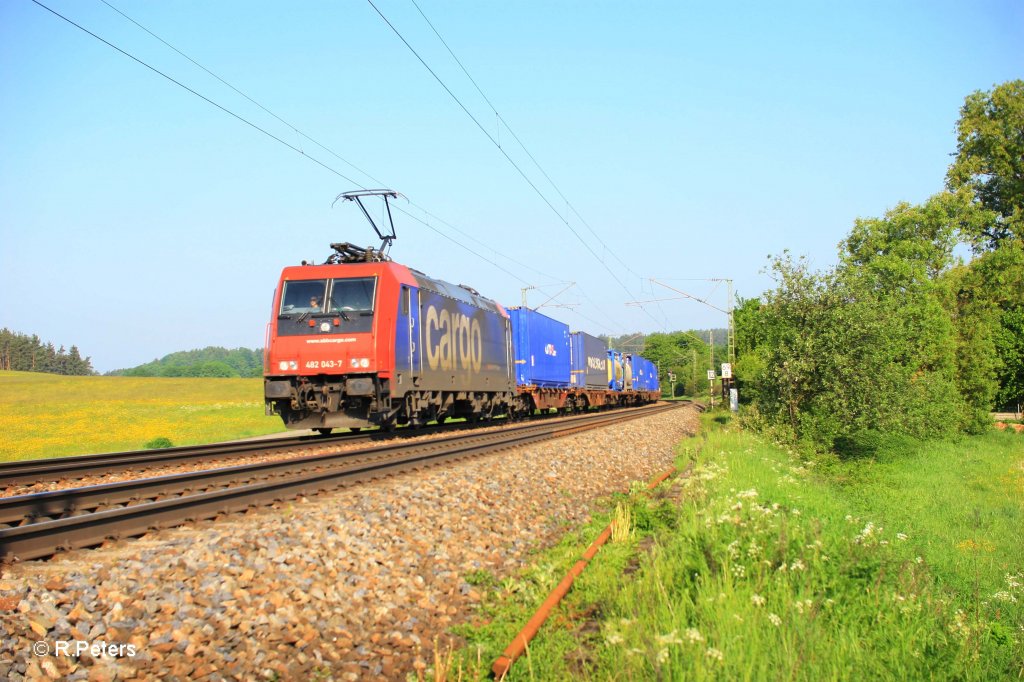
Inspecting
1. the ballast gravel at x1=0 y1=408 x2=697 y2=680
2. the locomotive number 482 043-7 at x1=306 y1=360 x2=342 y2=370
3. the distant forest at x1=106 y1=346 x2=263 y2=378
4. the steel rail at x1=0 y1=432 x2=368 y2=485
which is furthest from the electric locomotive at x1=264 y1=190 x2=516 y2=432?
the distant forest at x1=106 y1=346 x2=263 y2=378

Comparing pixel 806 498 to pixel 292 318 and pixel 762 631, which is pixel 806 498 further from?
pixel 292 318

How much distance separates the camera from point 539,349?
2945 cm

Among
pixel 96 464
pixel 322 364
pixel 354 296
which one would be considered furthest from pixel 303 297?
pixel 96 464

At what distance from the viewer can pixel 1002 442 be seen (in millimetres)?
26156

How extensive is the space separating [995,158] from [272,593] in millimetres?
49456

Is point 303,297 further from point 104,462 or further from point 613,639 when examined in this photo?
point 613,639

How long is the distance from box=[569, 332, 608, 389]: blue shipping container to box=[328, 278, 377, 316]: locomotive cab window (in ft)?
63.3

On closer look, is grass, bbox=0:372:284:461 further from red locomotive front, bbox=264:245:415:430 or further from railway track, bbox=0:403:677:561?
railway track, bbox=0:403:677:561

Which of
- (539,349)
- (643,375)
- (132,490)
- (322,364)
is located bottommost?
(132,490)

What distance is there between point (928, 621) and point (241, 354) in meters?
209

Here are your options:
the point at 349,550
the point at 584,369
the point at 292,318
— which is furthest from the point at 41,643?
the point at 584,369

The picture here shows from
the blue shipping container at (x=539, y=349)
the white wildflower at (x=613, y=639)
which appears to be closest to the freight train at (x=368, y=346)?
the blue shipping container at (x=539, y=349)

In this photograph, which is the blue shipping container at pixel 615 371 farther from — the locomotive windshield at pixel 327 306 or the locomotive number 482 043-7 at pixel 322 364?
the locomotive number 482 043-7 at pixel 322 364

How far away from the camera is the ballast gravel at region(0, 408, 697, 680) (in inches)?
163
